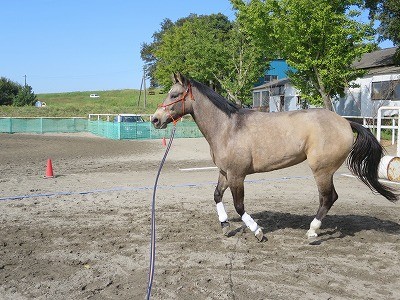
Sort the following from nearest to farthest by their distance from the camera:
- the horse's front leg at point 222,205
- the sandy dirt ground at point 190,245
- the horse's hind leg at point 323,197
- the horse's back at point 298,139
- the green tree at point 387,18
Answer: the sandy dirt ground at point 190,245
the horse's back at point 298,139
the horse's hind leg at point 323,197
the horse's front leg at point 222,205
the green tree at point 387,18

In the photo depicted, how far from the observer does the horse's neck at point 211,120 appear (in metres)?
5.89

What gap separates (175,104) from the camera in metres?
5.95

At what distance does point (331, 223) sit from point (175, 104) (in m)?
3.23

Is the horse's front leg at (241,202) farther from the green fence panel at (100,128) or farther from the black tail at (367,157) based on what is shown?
the green fence panel at (100,128)

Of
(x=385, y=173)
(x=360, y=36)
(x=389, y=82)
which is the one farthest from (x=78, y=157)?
(x=389, y=82)

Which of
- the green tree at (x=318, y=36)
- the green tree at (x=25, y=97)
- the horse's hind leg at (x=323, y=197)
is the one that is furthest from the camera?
the green tree at (x=25, y=97)

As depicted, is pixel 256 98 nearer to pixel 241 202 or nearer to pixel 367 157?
pixel 367 157

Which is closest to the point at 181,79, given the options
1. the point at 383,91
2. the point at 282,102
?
the point at 383,91

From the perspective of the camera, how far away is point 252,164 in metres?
5.82

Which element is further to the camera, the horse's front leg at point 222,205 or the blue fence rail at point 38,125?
the blue fence rail at point 38,125

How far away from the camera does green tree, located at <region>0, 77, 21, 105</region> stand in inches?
2665

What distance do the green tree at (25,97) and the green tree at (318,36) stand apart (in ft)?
160

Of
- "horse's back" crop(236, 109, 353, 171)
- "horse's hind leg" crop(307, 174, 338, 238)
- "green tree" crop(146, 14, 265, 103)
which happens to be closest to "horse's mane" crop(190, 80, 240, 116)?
"horse's back" crop(236, 109, 353, 171)

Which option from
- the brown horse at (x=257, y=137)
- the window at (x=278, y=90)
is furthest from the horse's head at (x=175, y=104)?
the window at (x=278, y=90)
